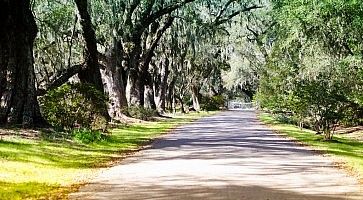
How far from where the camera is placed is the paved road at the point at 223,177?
8.52 metres

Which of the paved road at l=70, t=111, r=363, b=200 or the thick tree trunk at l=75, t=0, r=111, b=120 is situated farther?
the thick tree trunk at l=75, t=0, r=111, b=120

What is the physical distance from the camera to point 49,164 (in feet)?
40.1

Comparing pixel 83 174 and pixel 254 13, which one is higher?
pixel 254 13

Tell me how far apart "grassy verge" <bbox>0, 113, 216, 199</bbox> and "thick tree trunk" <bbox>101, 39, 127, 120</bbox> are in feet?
43.8

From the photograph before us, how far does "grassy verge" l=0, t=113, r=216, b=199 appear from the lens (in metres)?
9.00

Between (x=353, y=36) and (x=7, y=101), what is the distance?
15.6 metres

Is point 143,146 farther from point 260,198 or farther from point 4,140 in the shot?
point 260,198

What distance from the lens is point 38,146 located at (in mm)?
14469

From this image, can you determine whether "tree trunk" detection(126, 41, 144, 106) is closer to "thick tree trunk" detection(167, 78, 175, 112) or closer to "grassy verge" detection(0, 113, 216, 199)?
"thick tree trunk" detection(167, 78, 175, 112)

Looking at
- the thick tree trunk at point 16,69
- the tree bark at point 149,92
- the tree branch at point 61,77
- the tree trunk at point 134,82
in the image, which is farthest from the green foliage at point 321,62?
the thick tree trunk at point 16,69

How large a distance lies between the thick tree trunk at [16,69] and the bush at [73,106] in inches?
37.0

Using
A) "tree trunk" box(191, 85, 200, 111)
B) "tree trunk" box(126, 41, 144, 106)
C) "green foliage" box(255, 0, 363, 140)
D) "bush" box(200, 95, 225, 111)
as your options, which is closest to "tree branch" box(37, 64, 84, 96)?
"tree trunk" box(126, 41, 144, 106)

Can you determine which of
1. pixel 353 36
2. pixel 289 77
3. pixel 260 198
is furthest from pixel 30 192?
pixel 289 77

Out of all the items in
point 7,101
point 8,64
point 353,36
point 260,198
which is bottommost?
point 260,198
